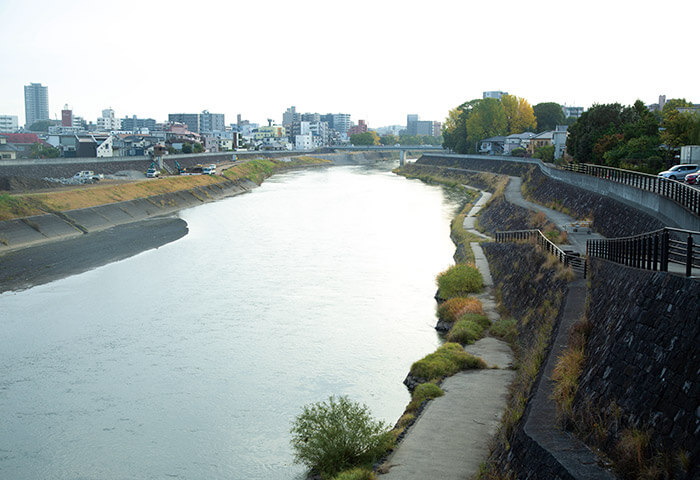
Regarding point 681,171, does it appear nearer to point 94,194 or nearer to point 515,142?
point 94,194

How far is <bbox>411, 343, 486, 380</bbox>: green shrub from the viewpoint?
50.2 feet

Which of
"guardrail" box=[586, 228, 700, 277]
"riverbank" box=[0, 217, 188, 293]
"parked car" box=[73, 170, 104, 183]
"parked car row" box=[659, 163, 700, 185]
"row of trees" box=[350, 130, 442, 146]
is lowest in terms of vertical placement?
"riverbank" box=[0, 217, 188, 293]

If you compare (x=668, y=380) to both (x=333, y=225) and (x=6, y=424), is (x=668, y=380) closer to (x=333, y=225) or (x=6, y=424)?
(x=6, y=424)


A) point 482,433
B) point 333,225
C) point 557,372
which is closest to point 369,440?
point 482,433

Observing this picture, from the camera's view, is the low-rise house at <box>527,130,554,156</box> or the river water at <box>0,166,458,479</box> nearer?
the river water at <box>0,166,458,479</box>

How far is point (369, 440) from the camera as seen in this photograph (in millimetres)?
11508

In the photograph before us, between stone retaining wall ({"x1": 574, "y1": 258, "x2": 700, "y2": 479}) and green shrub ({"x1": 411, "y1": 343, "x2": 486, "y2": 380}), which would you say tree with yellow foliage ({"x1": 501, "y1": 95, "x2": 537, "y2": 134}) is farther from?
stone retaining wall ({"x1": 574, "y1": 258, "x2": 700, "y2": 479})

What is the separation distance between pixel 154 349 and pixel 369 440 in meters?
9.25

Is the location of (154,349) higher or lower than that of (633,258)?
lower

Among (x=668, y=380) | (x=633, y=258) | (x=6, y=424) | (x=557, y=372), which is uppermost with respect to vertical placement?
(x=633, y=258)

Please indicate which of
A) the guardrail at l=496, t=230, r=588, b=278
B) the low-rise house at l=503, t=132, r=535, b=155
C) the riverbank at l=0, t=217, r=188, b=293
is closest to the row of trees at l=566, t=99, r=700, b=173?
the guardrail at l=496, t=230, r=588, b=278

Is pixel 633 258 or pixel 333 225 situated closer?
pixel 633 258

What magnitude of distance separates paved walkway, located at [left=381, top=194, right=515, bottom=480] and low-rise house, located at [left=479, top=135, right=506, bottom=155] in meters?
67.3

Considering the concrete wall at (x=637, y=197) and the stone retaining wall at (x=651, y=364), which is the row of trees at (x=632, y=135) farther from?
the stone retaining wall at (x=651, y=364)
